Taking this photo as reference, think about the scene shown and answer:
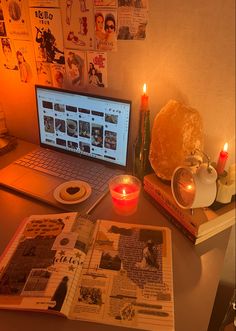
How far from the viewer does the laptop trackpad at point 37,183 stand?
2.96 feet

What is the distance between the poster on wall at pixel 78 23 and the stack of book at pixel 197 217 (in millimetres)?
549

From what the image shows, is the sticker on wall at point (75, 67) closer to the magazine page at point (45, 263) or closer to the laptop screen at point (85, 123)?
the laptop screen at point (85, 123)

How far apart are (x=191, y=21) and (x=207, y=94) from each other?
205 millimetres

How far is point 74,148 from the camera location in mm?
1058

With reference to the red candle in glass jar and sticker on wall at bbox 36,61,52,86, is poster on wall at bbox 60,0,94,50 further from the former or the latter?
the red candle in glass jar

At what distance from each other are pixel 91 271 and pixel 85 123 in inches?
20.8

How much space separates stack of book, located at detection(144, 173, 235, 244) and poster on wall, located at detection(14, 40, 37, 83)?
69 centimetres

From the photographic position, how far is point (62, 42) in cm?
99

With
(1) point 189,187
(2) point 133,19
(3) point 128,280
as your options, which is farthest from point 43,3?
(3) point 128,280

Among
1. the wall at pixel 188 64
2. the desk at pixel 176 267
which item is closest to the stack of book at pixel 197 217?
→ the desk at pixel 176 267

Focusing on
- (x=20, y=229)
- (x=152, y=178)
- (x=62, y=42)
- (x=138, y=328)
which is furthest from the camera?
(x=62, y=42)

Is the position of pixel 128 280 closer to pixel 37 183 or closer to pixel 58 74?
pixel 37 183

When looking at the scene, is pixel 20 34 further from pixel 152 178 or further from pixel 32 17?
pixel 152 178

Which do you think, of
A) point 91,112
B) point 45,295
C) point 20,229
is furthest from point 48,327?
point 91,112
